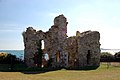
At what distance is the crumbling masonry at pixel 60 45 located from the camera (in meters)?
43.6

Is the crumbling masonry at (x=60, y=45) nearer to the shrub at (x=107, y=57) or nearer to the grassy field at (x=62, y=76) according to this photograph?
the shrub at (x=107, y=57)

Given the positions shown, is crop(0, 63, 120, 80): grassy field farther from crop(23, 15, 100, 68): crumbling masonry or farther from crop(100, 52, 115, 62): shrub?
crop(100, 52, 115, 62): shrub

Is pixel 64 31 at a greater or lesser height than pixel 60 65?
greater

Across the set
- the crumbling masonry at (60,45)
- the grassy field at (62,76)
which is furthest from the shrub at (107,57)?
the grassy field at (62,76)

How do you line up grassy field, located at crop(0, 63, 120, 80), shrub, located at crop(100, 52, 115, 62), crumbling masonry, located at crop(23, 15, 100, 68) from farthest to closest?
shrub, located at crop(100, 52, 115, 62) < crumbling masonry, located at crop(23, 15, 100, 68) < grassy field, located at crop(0, 63, 120, 80)

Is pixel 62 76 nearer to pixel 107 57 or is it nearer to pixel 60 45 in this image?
pixel 60 45

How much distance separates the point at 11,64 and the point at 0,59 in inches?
120

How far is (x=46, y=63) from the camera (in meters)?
44.4

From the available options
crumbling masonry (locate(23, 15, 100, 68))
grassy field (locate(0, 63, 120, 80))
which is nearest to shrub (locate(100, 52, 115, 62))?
crumbling masonry (locate(23, 15, 100, 68))

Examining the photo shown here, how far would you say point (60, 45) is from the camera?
144 feet

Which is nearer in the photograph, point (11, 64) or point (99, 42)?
point (11, 64)

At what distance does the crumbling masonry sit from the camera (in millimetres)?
43594

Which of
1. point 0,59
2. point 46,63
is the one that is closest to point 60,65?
point 46,63

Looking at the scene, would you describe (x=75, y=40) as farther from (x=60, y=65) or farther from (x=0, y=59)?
(x=0, y=59)
